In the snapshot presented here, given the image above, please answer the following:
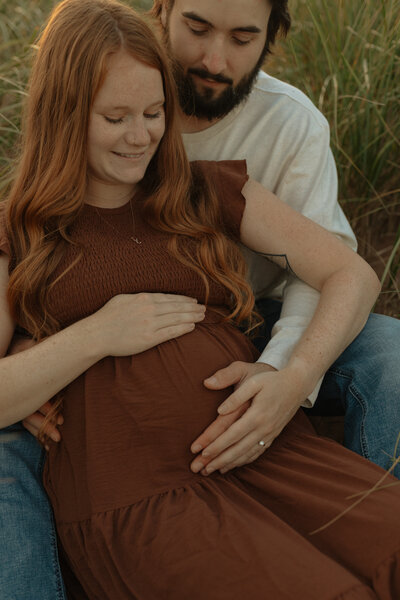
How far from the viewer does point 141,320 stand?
1983 millimetres

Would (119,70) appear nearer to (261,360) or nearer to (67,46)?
(67,46)

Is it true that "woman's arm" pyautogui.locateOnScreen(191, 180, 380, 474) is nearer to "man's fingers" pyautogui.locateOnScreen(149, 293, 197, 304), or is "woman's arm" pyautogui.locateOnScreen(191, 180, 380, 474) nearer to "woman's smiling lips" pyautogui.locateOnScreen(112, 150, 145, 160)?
"man's fingers" pyautogui.locateOnScreen(149, 293, 197, 304)

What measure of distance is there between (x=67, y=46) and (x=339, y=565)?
5.09 feet

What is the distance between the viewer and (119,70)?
2.02m

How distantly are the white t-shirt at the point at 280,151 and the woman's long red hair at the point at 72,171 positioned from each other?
39 centimetres

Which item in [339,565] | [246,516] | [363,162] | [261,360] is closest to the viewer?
[339,565]

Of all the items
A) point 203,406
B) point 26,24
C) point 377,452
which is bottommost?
point 377,452

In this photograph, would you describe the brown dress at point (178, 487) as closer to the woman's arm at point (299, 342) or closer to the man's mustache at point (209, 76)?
the woman's arm at point (299, 342)

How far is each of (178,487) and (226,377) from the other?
0.33 metres

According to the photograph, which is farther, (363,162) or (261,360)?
(363,162)

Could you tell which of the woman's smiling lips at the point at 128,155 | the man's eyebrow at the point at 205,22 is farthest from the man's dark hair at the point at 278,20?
the woman's smiling lips at the point at 128,155

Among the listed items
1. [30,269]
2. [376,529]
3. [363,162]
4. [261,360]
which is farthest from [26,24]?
[376,529]

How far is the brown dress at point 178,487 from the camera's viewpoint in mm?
1581

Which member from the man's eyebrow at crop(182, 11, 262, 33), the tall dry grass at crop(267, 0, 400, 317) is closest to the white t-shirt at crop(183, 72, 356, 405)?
the man's eyebrow at crop(182, 11, 262, 33)
